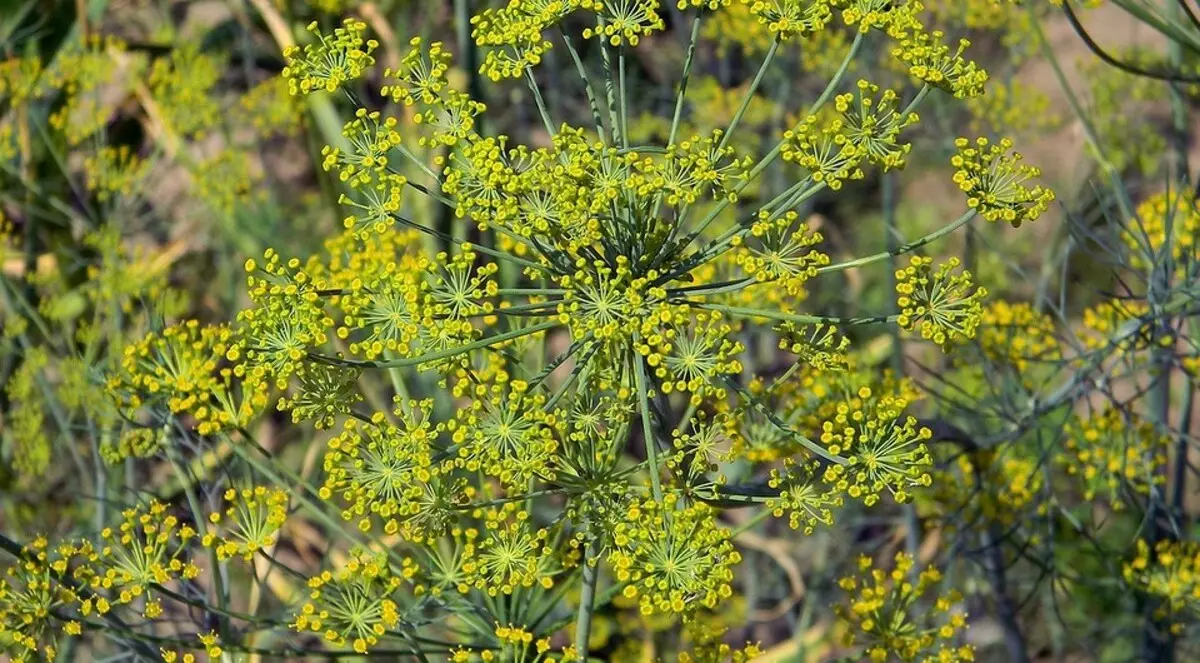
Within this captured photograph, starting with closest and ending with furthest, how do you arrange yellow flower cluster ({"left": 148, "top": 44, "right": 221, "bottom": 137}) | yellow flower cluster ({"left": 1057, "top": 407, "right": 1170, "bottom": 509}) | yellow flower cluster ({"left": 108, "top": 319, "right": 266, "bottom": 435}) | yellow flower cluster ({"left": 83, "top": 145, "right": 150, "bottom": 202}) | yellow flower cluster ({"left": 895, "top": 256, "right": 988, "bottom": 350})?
yellow flower cluster ({"left": 895, "top": 256, "right": 988, "bottom": 350})
yellow flower cluster ({"left": 108, "top": 319, "right": 266, "bottom": 435})
yellow flower cluster ({"left": 1057, "top": 407, "right": 1170, "bottom": 509})
yellow flower cluster ({"left": 83, "top": 145, "right": 150, "bottom": 202})
yellow flower cluster ({"left": 148, "top": 44, "right": 221, "bottom": 137})

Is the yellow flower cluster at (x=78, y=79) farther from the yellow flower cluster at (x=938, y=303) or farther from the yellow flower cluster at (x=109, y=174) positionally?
the yellow flower cluster at (x=938, y=303)

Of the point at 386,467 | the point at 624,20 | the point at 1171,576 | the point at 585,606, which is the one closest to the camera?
the point at 386,467

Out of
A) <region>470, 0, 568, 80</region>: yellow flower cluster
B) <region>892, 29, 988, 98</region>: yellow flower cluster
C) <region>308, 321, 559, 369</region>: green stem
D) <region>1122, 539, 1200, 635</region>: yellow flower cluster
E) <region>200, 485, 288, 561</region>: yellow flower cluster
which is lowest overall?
<region>1122, 539, 1200, 635</region>: yellow flower cluster

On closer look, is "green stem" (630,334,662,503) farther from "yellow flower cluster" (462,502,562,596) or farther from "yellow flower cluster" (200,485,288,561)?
"yellow flower cluster" (200,485,288,561)

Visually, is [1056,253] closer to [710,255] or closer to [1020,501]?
[1020,501]

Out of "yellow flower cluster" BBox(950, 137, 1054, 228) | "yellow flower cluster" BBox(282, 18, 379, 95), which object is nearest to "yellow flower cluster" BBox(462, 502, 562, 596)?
"yellow flower cluster" BBox(282, 18, 379, 95)

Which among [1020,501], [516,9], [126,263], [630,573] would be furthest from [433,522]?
[126,263]

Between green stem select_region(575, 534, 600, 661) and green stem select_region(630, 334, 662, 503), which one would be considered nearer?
green stem select_region(630, 334, 662, 503)

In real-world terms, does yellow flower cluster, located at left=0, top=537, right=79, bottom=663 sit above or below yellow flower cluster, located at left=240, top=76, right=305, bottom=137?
below

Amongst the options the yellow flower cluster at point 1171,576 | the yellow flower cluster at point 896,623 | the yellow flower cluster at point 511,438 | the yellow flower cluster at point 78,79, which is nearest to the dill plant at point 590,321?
the yellow flower cluster at point 511,438

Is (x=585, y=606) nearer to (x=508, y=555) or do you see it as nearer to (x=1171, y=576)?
(x=508, y=555)

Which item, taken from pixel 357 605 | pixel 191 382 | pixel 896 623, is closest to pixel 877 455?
pixel 896 623
